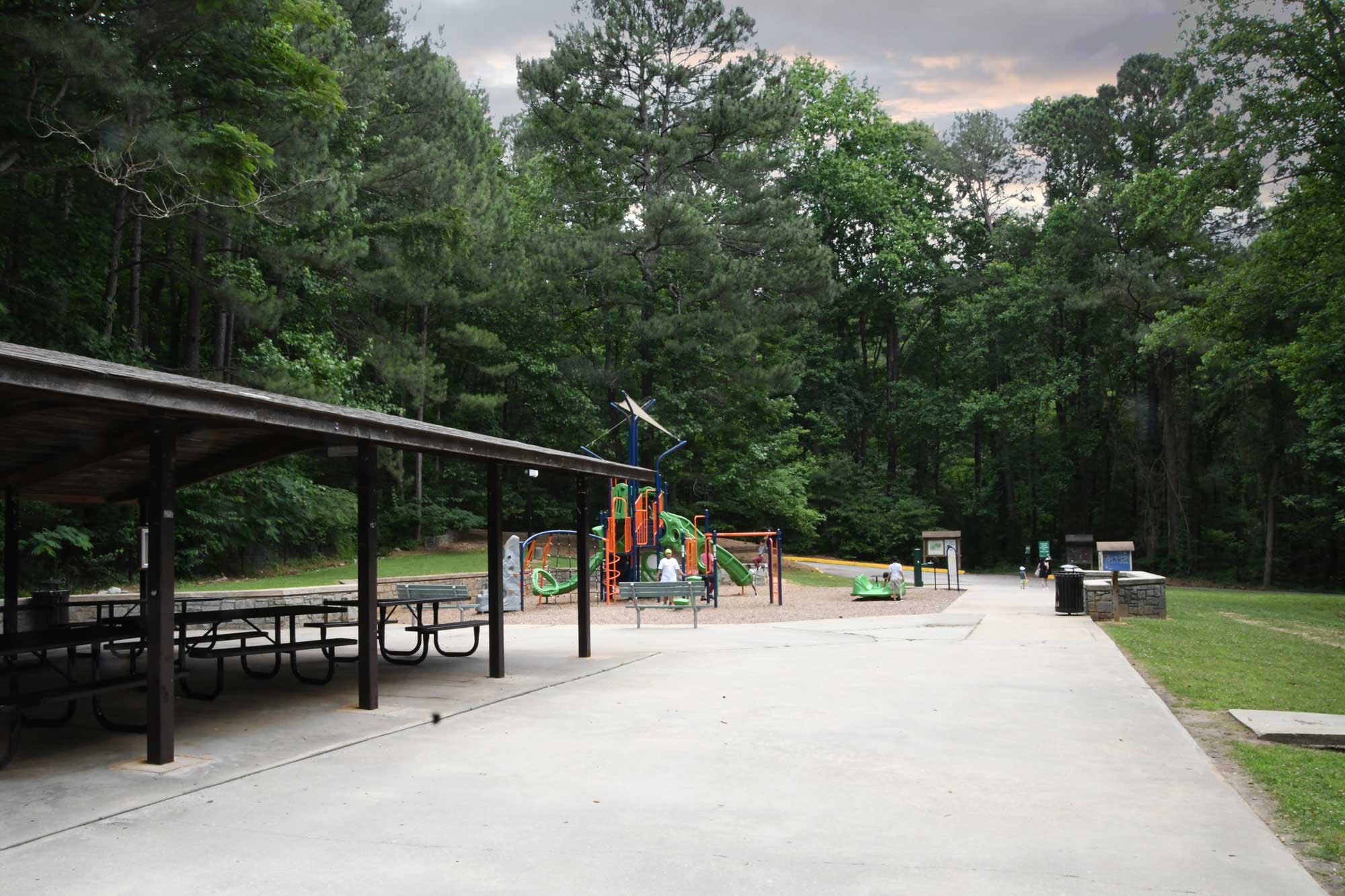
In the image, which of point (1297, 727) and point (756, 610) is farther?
point (756, 610)

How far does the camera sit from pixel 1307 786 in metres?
5.76

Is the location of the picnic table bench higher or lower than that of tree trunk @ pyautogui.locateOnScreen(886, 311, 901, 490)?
lower

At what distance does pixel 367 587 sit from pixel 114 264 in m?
15.2

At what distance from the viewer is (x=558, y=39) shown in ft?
107

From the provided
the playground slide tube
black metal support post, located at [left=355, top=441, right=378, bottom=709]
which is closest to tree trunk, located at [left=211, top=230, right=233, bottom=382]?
the playground slide tube

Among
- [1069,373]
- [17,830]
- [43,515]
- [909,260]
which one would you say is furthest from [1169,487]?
[17,830]

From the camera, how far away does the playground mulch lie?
17.3 meters

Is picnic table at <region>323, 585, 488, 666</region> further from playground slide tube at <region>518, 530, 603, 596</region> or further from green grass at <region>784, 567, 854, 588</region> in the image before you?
green grass at <region>784, 567, 854, 588</region>

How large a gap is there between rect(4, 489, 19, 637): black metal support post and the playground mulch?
7544 millimetres

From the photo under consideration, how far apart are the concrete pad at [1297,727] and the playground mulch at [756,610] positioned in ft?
31.0

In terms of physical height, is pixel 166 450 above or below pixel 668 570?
above

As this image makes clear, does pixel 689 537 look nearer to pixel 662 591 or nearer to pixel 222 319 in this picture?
pixel 662 591

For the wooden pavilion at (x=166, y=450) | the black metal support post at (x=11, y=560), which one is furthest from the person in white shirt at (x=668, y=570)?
the black metal support post at (x=11, y=560)

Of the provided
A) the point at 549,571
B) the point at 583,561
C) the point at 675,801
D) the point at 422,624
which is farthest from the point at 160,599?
the point at 549,571
